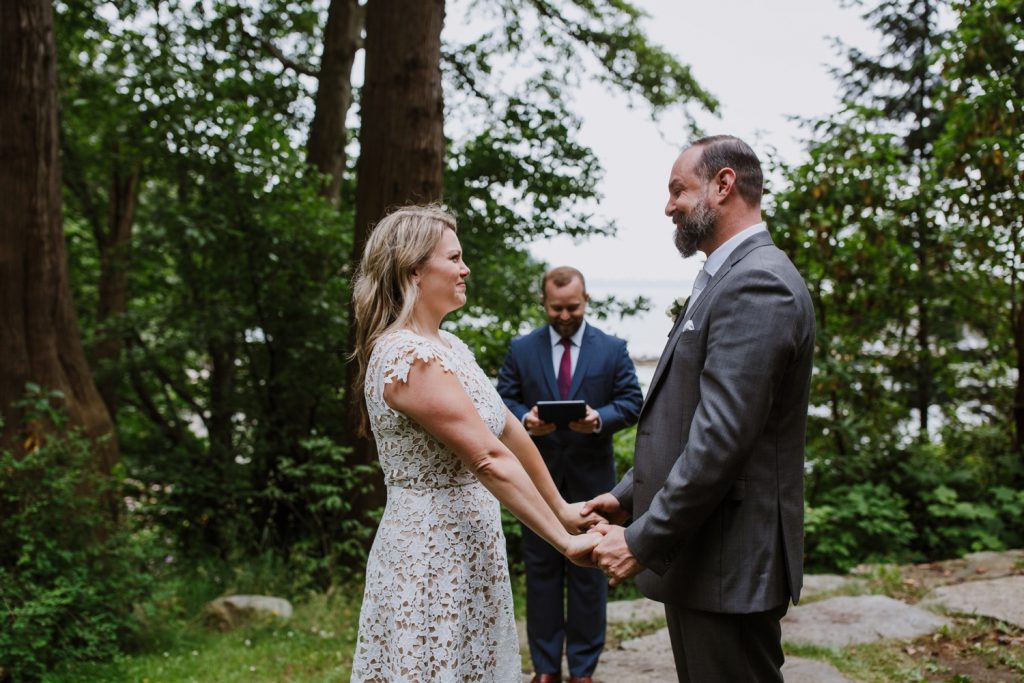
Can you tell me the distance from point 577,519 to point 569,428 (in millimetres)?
1219

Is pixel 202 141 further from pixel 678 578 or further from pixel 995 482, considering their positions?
pixel 995 482

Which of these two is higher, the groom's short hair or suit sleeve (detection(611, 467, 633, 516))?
the groom's short hair

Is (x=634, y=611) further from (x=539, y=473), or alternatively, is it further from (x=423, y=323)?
(x=423, y=323)

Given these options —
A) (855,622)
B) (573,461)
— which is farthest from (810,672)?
(573,461)

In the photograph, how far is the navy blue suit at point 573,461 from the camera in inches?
165

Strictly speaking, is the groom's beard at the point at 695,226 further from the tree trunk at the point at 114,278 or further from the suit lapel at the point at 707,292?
the tree trunk at the point at 114,278

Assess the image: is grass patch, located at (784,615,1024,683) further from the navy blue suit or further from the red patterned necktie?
the red patterned necktie

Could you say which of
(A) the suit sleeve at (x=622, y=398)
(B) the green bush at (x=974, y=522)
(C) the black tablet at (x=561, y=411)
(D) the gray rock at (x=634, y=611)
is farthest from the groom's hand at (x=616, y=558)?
(B) the green bush at (x=974, y=522)

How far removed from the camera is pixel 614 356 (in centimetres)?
445

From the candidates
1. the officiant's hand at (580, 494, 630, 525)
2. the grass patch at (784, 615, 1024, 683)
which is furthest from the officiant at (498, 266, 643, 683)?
the grass patch at (784, 615, 1024, 683)

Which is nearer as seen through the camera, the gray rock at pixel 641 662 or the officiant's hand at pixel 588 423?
the officiant's hand at pixel 588 423

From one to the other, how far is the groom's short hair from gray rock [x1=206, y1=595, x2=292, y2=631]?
4.34 meters

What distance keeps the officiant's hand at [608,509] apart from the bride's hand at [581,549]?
11.9 inches

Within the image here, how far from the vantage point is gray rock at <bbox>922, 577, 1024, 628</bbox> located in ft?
15.7
